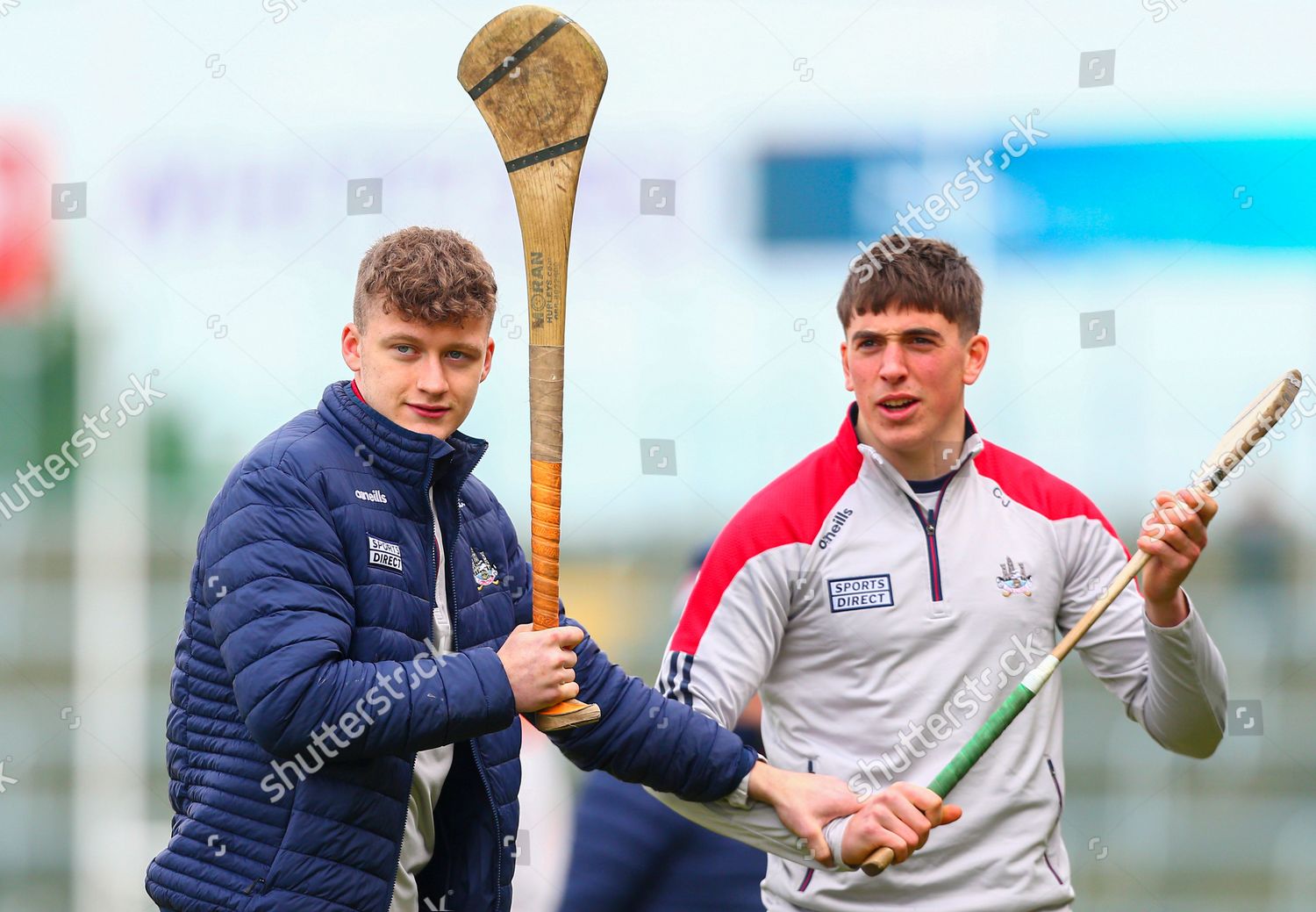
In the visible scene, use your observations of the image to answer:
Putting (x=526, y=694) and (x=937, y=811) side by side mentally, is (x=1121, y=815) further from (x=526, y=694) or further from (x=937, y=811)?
(x=526, y=694)

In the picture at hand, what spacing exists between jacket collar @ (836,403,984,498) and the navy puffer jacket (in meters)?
0.76

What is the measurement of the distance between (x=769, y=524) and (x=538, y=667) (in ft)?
2.17

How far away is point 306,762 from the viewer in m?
1.67

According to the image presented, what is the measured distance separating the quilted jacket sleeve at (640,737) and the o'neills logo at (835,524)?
0.38m

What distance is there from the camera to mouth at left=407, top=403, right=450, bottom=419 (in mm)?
1854

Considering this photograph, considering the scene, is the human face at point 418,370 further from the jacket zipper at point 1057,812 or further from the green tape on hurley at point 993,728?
the jacket zipper at point 1057,812

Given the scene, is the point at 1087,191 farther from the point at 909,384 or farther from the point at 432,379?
the point at 432,379

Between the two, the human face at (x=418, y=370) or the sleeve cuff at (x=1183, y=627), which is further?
the sleeve cuff at (x=1183, y=627)

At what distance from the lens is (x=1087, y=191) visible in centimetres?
489

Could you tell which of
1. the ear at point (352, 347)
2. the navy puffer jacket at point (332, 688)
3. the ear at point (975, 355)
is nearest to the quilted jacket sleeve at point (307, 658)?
the navy puffer jacket at point (332, 688)

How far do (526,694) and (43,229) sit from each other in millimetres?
4226

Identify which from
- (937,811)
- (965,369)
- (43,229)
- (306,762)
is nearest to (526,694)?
(306,762)

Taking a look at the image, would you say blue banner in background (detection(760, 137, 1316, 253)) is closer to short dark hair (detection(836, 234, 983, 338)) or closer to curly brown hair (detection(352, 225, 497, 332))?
short dark hair (detection(836, 234, 983, 338))

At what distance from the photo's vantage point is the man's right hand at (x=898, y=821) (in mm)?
2006
